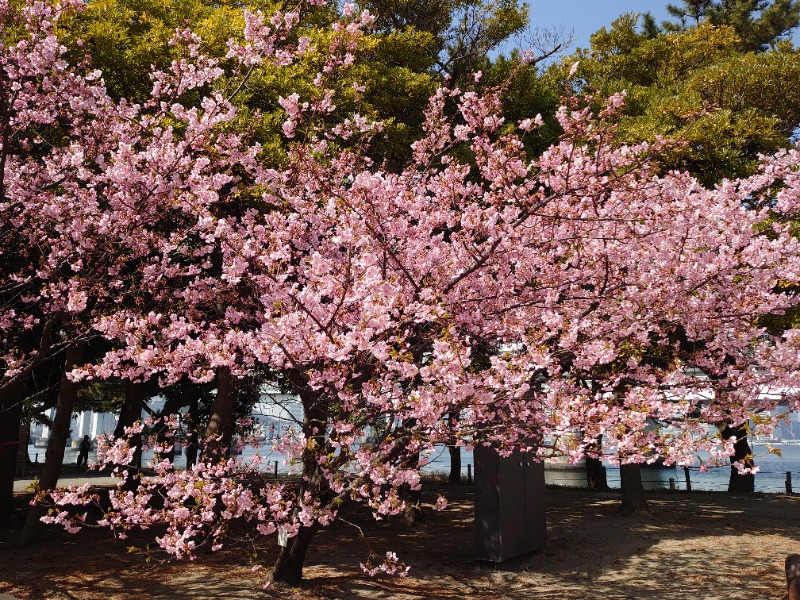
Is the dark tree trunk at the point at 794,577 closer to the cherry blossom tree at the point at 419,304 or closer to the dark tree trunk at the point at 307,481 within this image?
the cherry blossom tree at the point at 419,304

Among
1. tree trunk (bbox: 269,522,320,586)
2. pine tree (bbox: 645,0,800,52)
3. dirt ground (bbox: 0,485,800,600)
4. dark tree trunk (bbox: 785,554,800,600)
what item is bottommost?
dirt ground (bbox: 0,485,800,600)

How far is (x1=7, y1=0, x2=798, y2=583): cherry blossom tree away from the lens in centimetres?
654

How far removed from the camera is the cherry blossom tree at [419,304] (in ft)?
21.5

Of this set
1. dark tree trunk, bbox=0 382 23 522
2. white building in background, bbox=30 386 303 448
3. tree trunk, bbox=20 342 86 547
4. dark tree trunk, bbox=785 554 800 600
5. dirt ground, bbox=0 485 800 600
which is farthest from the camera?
dark tree trunk, bbox=0 382 23 522

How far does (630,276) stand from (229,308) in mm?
5403

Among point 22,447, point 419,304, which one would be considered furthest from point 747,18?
point 22,447

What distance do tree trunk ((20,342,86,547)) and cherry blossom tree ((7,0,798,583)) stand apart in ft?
6.32

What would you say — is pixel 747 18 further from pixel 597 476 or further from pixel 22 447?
pixel 22 447

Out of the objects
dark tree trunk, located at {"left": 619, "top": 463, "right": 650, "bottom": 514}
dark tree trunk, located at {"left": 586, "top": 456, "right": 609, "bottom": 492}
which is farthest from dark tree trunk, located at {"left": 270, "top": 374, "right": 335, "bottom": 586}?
dark tree trunk, located at {"left": 586, "top": 456, "right": 609, "bottom": 492}

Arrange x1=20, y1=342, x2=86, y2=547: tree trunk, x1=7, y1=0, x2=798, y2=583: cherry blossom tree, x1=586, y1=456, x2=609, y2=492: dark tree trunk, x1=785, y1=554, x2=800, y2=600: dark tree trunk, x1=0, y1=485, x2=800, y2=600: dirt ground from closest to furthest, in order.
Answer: x1=785, y1=554, x2=800, y2=600: dark tree trunk
x1=7, y1=0, x2=798, y2=583: cherry blossom tree
x1=0, y1=485, x2=800, y2=600: dirt ground
x1=20, y1=342, x2=86, y2=547: tree trunk
x1=586, y1=456, x2=609, y2=492: dark tree trunk

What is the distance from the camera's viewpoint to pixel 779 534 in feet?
41.9

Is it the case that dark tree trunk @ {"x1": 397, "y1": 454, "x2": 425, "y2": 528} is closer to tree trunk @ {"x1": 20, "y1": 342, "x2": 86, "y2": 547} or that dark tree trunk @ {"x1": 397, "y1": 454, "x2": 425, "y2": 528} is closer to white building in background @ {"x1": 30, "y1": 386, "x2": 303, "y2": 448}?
white building in background @ {"x1": 30, "y1": 386, "x2": 303, "y2": 448}

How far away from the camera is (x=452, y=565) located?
33.8 ft

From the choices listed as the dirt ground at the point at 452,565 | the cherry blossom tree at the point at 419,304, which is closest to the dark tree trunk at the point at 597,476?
the dirt ground at the point at 452,565
